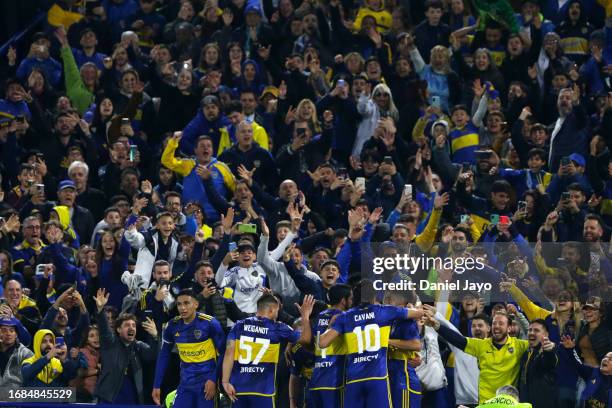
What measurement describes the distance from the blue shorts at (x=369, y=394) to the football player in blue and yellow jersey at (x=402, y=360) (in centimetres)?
18

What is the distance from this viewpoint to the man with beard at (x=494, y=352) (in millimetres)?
18078

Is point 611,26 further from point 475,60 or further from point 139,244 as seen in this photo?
point 139,244

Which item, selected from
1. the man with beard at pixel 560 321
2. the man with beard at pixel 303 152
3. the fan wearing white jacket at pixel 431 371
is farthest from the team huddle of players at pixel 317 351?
the man with beard at pixel 303 152

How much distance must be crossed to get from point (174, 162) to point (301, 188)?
176cm

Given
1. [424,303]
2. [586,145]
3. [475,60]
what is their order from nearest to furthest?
[424,303]
[586,145]
[475,60]

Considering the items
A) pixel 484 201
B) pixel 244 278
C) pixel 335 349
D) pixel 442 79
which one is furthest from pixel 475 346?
pixel 442 79

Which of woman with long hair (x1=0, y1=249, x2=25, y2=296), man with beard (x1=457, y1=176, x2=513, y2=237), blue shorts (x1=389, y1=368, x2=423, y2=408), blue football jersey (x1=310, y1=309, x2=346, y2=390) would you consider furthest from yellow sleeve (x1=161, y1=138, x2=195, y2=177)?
blue shorts (x1=389, y1=368, x2=423, y2=408)

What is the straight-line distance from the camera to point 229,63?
24.0 metres

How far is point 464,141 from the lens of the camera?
22.6 metres

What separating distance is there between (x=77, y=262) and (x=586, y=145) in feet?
23.1

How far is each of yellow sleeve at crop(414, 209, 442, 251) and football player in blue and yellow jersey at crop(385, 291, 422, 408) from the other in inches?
101

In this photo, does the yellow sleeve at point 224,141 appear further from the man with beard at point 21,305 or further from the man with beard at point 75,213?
the man with beard at point 21,305

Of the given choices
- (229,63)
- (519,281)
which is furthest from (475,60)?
(519,281)

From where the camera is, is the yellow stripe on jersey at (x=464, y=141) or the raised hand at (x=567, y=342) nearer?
the raised hand at (x=567, y=342)
